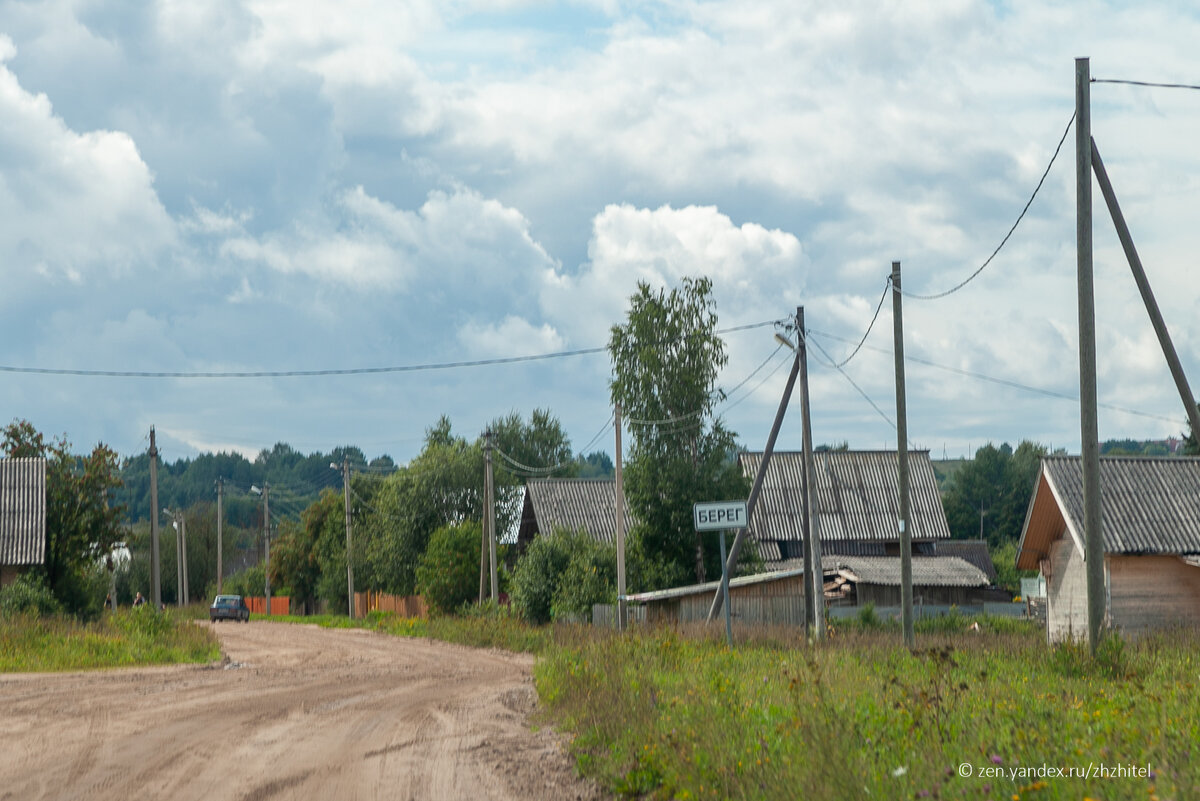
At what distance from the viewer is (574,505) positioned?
2069 inches

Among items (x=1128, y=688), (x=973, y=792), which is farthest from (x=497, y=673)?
(x=973, y=792)

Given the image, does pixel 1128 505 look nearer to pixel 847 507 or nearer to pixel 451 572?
pixel 847 507

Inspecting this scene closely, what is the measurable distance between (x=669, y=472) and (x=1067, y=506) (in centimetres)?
1458

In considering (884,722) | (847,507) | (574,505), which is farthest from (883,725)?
(847,507)

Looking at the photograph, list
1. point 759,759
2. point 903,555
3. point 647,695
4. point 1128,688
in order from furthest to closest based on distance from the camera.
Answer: point 903,555
point 647,695
point 1128,688
point 759,759

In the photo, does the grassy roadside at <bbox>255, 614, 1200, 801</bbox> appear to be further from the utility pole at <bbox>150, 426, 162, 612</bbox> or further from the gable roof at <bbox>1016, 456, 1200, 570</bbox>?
the utility pole at <bbox>150, 426, 162, 612</bbox>

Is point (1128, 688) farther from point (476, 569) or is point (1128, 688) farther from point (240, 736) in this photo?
point (476, 569)

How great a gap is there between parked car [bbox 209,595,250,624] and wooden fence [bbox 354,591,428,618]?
6602 millimetres

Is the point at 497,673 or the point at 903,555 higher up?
the point at 903,555

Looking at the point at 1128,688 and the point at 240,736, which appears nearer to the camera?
the point at 1128,688

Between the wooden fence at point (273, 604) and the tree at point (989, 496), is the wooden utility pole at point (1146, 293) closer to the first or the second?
the wooden fence at point (273, 604)

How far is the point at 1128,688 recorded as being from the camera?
35.1 ft

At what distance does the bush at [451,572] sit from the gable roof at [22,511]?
16.5m

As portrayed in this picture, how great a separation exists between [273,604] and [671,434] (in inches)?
2050
